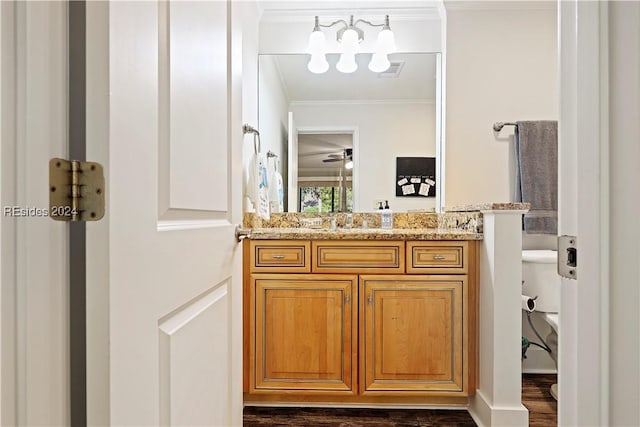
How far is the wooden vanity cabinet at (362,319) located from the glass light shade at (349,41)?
1.34 metres

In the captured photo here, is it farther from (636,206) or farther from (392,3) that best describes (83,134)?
(392,3)

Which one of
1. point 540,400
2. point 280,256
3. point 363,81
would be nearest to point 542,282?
point 540,400

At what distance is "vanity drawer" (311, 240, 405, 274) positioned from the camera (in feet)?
6.14

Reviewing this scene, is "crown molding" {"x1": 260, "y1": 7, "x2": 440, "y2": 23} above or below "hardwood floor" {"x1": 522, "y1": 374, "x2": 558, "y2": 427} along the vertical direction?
above

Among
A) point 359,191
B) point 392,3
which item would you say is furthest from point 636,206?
point 392,3

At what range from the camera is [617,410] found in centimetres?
55

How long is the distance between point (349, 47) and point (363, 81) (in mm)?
231

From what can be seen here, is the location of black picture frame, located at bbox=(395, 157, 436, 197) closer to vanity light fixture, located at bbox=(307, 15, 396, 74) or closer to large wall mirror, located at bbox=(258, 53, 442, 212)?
large wall mirror, located at bbox=(258, 53, 442, 212)

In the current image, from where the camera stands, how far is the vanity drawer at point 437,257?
1857mm

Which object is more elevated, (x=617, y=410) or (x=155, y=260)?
(x=155, y=260)

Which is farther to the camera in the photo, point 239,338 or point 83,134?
point 239,338

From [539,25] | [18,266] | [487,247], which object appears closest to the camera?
[18,266]

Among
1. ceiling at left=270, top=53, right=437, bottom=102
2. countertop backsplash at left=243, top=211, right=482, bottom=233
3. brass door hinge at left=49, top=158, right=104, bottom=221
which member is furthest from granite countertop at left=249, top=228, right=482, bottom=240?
brass door hinge at left=49, top=158, right=104, bottom=221

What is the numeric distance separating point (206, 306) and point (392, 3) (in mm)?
2379
